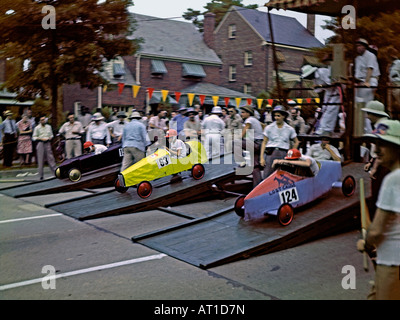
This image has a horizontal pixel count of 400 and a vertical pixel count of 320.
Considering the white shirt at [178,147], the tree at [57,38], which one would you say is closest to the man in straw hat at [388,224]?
the white shirt at [178,147]

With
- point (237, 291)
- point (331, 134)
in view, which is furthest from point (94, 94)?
point (237, 291)

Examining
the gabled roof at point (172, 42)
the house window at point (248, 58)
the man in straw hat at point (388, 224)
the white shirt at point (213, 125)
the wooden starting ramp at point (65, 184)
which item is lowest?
the wooden starting ramp at point (65, 184)

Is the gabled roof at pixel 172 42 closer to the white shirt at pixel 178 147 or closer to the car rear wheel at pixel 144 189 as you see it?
the white shirt at pixel 178 147

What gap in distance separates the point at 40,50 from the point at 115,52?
3.18m

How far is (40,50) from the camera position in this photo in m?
18.7

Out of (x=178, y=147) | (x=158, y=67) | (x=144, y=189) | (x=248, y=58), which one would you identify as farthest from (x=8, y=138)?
(x=248, y=58)

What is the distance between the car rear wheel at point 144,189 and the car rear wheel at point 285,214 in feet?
13.4

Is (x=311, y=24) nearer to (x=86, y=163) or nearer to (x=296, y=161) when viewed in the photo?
(x=86, y=163)

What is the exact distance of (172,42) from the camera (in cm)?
3900

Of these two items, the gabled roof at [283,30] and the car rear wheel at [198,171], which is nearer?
the car rear wheel at [198,171]

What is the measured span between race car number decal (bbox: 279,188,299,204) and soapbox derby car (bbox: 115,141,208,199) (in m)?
3.88

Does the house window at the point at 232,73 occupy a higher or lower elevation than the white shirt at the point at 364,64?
lower

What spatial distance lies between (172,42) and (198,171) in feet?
96.1

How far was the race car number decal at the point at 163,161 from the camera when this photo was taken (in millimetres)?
11164
